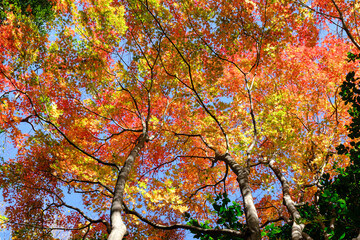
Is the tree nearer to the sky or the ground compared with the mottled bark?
nearer to the sky

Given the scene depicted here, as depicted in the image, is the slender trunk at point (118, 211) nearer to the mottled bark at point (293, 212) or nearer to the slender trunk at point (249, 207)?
the slender trunk at point (249, 207)

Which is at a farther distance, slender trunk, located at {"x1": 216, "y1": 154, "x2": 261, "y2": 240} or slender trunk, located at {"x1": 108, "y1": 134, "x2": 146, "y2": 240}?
slender trunk, located at {"x1": 216, "y1": 154, "x2": 261, "y2": 240}

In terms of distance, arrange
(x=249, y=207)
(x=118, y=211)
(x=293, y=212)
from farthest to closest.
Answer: (x=293, y=212) → (x=249, y=207) → (x=118, y=211)

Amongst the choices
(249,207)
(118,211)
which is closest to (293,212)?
(249,207)

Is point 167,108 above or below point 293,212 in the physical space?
above

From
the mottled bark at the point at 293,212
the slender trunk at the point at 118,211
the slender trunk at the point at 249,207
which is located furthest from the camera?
the mottled bark at the point at 293,212

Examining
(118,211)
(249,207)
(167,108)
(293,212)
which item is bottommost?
(293,212)

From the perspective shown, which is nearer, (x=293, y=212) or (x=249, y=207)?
(x=249, y=207)

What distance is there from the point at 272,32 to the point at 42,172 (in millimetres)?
13681

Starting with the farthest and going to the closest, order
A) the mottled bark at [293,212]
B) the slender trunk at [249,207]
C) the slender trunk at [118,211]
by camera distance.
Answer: the mottled bark at [293,212]
the slender trunk at [249,207]
the slender trunk at [118,211]

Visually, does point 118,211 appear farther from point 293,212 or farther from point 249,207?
point 293,212

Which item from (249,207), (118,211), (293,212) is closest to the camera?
(118,211)

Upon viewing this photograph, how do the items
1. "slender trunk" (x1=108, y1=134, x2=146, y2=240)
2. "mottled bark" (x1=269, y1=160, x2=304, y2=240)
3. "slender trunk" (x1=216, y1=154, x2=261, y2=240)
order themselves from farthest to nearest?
1. "mottled bark" (x1=269, y1=160, x2=304, y2=240)
2. "slender trunk" (x1=216, y1=154, x2=261, y2=240)
3. "slender trunk" (x1=108, y1=134, x2=146, y2=240)

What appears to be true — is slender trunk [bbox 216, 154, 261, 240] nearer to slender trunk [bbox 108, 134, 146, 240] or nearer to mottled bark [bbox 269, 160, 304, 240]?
mottled bark [bbox 269, 160, 304, 240]
